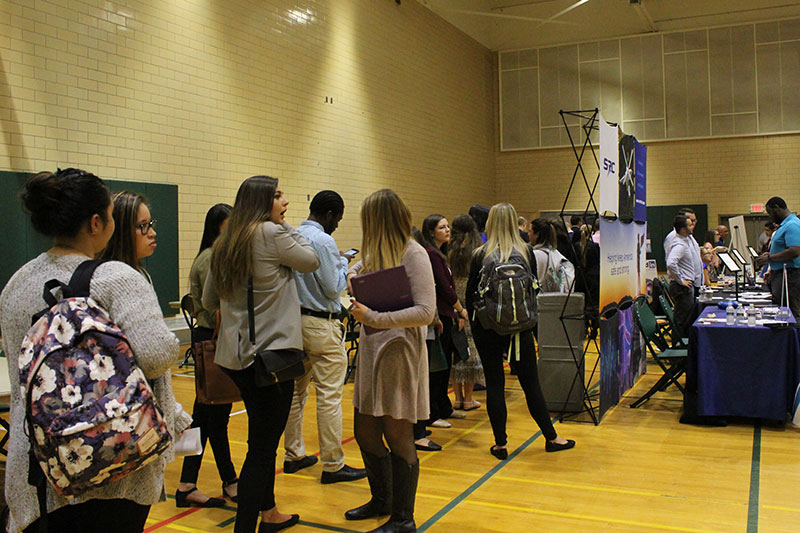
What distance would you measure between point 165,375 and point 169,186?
7018mm

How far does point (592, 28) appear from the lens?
15.8 metres

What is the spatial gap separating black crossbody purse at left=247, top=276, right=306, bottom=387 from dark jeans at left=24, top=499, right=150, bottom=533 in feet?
2.88

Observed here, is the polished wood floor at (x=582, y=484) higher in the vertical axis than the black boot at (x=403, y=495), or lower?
lower

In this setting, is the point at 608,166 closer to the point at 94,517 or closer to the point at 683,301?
the point at 683,301

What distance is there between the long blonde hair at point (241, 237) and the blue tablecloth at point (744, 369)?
3.60 m

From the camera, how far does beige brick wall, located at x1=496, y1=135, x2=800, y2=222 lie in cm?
1477

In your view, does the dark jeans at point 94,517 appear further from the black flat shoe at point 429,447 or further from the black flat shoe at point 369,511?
the black flat shoe at point 429,447

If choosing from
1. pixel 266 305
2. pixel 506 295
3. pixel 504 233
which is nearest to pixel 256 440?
pixel 266 305

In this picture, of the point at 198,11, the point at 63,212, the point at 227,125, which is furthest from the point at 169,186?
the point at 63,212

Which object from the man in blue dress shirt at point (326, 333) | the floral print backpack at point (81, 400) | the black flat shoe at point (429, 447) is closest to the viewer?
the floral print backpack at point (81, 400)

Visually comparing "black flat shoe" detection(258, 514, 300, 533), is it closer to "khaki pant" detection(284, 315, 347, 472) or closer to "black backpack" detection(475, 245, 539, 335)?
"khaki pant" detection(284, 315, 347, 472)

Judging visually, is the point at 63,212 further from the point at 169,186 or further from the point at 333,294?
the point at 169,186

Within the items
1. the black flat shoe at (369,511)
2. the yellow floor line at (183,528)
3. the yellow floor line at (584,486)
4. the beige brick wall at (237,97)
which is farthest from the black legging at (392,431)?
the beige brick wall at (237,97)

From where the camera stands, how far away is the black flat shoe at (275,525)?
3.22 metres
